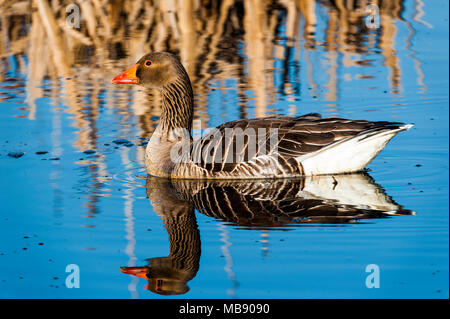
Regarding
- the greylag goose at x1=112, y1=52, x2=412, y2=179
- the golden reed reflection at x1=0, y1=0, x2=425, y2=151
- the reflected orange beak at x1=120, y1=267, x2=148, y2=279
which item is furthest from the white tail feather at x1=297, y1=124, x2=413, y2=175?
the reflected orange beak at x1=120, y1=267, x2=148, y2=279

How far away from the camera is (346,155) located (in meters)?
10.5

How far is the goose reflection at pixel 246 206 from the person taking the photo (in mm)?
7809

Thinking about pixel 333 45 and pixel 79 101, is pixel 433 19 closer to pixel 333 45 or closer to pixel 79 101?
pixel 333 45

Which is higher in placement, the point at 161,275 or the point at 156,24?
the point at 156,24

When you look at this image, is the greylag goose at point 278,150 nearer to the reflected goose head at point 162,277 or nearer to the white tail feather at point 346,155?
the white tail feather at point 346,155

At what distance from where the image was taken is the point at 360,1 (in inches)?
775

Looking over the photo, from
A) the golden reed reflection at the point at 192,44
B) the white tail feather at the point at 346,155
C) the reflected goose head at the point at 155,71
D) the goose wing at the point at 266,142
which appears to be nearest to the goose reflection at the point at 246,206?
the white tail feather at the point at 346,155

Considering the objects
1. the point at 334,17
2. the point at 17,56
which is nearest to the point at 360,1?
the point at 334,17

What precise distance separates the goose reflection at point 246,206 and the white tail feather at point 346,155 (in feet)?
0.42

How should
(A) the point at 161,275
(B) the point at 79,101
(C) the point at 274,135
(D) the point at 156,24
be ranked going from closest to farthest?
(A) the point at 161,275 < (C) the point at 274,135 < (B) the point at 79,101 < (D) the point at 156,24

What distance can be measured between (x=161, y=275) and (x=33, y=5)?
43.1 ft

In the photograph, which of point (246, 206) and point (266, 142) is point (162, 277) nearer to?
point (246, 206)

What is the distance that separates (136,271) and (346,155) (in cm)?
405

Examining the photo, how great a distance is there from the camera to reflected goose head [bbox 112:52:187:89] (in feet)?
37.5
